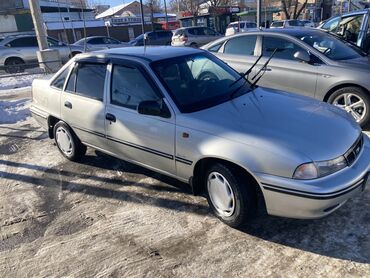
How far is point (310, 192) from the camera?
2943 mm

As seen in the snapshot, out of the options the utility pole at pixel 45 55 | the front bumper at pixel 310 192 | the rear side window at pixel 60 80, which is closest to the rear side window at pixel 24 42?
the utility pole at pixel 45 55

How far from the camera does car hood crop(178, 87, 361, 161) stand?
3.13 metres

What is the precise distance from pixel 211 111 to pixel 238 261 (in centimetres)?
141

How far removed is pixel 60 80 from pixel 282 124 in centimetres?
329

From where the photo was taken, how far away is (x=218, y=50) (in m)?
7.45

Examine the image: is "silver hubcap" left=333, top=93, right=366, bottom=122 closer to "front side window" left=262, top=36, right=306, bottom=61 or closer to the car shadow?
"front side window" left=262, top=36, right=306, bottom=61

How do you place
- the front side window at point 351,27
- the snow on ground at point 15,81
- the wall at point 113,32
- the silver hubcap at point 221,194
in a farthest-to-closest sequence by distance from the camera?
the wall at point 113,32 < the snow on ground at point 15,81 < the front side window at point 351,27 < the silver hubcap at point 221,194

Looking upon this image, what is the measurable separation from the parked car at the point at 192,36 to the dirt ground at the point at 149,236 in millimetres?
19896

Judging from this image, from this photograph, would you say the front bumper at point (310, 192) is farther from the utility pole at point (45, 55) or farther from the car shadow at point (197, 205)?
the utility pole at point (45, 55)

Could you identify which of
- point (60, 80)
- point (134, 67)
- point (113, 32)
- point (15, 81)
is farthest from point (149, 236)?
point (113, 32)

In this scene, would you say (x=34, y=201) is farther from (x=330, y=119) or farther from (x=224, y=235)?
(x=330, y=119)

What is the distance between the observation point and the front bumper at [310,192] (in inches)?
116

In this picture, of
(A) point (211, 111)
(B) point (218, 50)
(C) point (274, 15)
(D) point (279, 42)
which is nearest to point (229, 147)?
(A) point (211, 111)

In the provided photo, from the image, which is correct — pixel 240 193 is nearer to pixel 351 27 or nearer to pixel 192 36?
pixel 351 27
